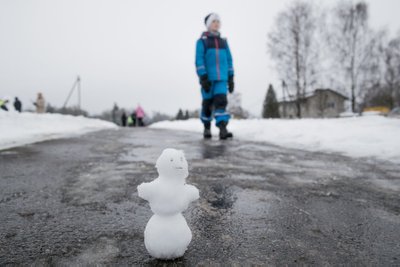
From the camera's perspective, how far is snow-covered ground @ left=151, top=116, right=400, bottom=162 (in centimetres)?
432

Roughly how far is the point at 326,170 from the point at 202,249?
2284 millimetres

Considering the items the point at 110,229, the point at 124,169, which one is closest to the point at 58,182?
the point at 124,169

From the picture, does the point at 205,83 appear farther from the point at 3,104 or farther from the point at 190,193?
the point at 3,104

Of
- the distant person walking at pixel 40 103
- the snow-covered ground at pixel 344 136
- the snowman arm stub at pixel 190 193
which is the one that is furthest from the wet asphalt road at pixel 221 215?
the distant person walking at pixel 40 103

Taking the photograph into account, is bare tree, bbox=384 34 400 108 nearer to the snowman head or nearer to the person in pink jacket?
the person in pink jacket

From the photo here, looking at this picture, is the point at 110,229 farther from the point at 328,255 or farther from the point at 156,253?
the point at 328,255

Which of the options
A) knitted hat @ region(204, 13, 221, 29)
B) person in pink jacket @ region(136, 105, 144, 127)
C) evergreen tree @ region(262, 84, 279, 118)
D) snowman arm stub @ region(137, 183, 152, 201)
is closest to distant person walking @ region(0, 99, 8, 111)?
person in pink jacket @ region(136, 105, 144, 127)

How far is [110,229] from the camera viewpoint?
5.39ft

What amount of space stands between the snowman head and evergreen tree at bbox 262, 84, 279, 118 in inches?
1806


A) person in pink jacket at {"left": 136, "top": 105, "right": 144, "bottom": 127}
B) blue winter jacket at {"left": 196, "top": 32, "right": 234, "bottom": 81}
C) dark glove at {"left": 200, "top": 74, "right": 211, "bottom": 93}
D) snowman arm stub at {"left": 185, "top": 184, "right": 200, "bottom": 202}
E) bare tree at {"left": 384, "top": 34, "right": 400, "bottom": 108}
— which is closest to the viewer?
snowman arm stub at {"left": 185, "top": 184, "right": 200, "bottom": 202}

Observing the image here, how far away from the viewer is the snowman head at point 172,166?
1401 millimetres

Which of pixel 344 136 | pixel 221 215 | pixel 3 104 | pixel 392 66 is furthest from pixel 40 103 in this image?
pixel 392 66

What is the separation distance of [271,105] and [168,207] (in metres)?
47.1

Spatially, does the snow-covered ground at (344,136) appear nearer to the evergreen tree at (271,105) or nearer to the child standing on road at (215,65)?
the child standing on road at (215,65)
